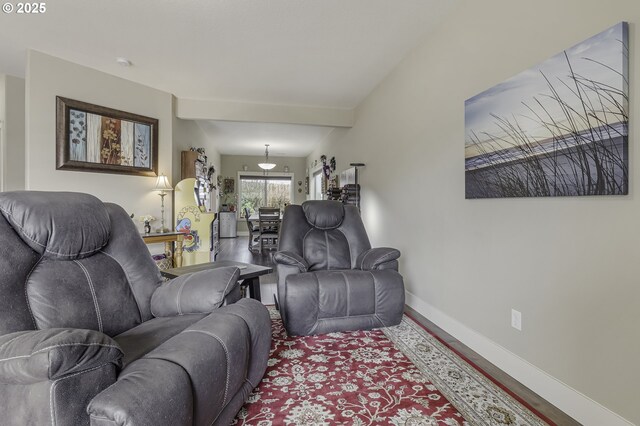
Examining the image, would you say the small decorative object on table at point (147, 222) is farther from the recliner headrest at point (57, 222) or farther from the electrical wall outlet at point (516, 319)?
the electrical wall outlet at point (516, 319)

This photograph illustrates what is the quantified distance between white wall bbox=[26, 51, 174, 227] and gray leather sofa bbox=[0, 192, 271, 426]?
2.61m

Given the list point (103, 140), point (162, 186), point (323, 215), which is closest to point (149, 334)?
point (323, 215)

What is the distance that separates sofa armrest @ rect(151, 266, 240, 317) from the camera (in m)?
1.62

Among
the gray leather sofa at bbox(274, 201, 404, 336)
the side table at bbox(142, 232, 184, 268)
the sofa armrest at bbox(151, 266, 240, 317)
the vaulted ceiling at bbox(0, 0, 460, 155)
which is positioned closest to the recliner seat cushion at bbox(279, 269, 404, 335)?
the gray leather sofa at bbox(274, 201, 404, 336)

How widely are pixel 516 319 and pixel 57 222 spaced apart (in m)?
2.55

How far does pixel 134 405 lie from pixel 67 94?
4122 mm

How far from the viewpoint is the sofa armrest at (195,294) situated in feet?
5.30

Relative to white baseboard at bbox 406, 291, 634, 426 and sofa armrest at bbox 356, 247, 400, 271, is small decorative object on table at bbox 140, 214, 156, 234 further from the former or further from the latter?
white baseboard at bbox 406, 291, 634, 426

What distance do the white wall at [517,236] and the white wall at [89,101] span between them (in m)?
3.31

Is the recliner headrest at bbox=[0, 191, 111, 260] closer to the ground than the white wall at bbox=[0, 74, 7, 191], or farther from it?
closer to the ground

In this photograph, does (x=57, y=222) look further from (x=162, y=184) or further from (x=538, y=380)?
(x=162, y=184)

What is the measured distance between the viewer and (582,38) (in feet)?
5.06

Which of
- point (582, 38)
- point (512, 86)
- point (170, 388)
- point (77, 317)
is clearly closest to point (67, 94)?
point (77, 317)

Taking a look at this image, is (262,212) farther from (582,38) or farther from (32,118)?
(582,38)
